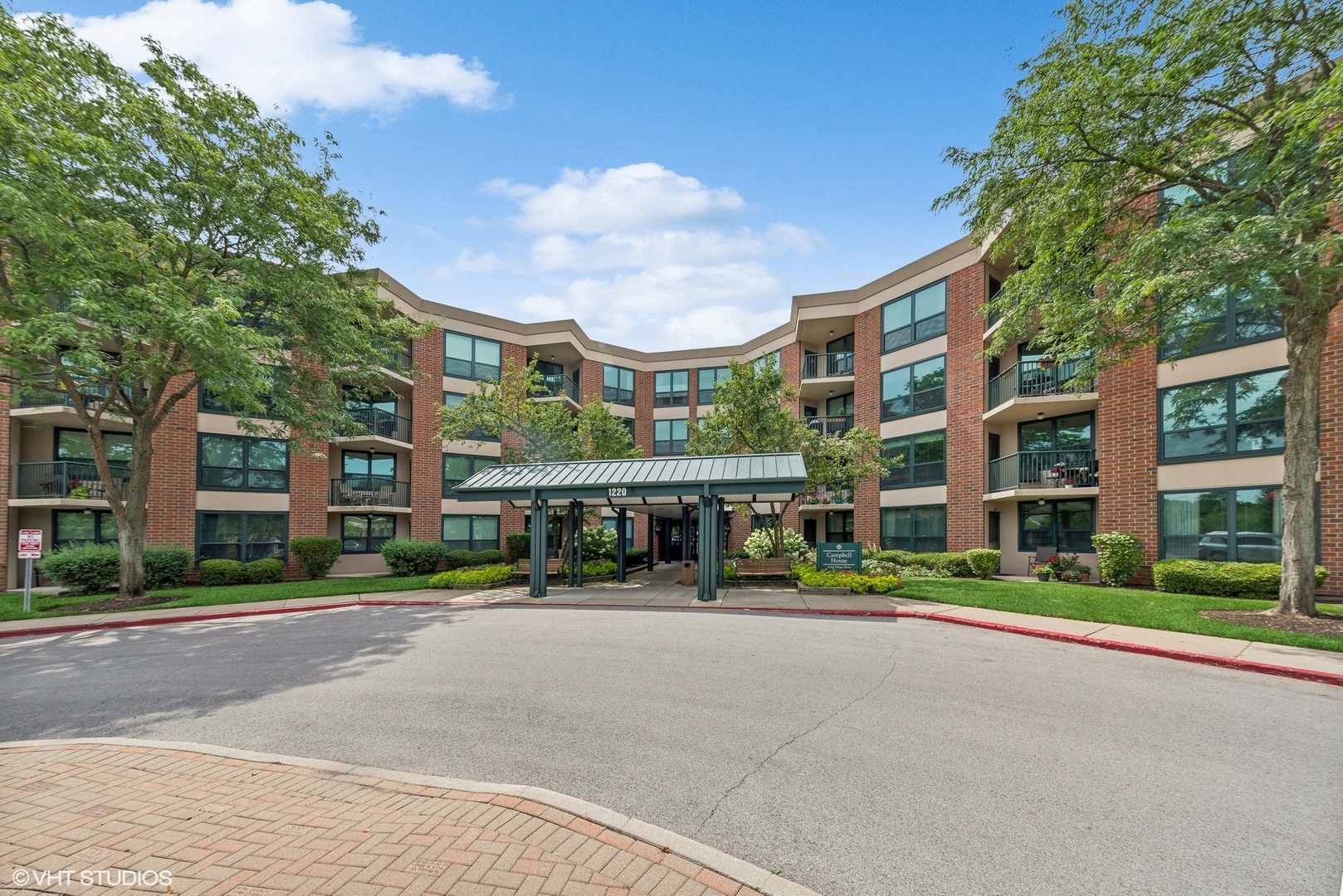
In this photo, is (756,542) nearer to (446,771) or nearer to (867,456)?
(867,456)

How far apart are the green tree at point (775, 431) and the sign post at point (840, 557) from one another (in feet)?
9.96

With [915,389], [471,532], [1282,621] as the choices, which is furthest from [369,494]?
[1282,621]

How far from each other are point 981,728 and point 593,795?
12.8ft

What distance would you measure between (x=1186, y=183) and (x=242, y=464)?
30.2 metres

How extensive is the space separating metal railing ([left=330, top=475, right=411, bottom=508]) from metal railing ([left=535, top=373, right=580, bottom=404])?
28.9 feet

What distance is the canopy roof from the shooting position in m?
15.1

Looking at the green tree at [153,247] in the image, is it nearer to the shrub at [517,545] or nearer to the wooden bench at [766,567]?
the shrub at [517,545]

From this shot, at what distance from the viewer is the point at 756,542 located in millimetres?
23281

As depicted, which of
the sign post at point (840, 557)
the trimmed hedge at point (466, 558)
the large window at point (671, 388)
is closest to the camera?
the sign post at point (840, 557)

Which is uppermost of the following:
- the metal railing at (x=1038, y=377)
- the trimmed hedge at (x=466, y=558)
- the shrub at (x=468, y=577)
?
the metal railing at (x=1038, y=377)

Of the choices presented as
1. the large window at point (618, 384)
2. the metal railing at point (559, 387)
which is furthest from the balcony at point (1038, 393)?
the large window at point (618, 384)

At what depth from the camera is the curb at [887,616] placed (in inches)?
307

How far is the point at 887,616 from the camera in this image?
12.6 meters

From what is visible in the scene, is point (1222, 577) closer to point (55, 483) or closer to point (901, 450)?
point (901, 450)
